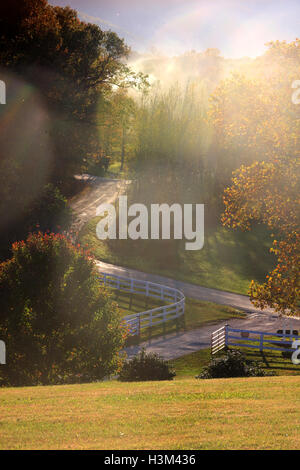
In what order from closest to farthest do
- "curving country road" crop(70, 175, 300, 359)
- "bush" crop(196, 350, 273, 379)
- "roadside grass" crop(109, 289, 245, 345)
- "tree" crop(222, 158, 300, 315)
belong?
"tree" crop(222, 158, 300, 315)
"bush" crop(196, 350, 273, 379)
"curving country road" crop(70, 175, 300, 359)
"roadside grass" crop(109, 289, 245, 345)

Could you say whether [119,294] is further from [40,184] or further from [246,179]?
[246,179]

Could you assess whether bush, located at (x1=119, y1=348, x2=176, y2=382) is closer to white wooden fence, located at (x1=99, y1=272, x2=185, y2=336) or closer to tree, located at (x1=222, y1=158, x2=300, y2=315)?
tree, located at (x1=222, y1=158, x2=300, y2=315)

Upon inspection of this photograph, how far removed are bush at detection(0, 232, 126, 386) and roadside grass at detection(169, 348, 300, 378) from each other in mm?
5813

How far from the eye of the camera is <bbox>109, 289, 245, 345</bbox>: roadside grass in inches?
1280

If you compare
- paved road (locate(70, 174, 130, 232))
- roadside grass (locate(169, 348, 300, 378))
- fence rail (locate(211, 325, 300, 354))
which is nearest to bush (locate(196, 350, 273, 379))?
roadside grass (locate(169, 348, 300, 378))

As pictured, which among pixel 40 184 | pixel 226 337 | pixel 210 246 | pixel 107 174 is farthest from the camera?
pixel 107 174

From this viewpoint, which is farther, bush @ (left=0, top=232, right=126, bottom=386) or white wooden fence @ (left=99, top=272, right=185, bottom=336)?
white wooden fence @ (left=99, top=272, right=185, bottom=336)

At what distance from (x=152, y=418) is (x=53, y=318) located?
312 inches

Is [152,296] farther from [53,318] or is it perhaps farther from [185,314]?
[53,318]

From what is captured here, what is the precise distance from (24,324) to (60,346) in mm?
1412

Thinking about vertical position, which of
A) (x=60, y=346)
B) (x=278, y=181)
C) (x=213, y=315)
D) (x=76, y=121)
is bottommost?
(x=213, y=315)

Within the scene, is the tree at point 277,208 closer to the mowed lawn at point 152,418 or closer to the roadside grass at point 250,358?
the mowed lawn at point 152,418

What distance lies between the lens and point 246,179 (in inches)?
688

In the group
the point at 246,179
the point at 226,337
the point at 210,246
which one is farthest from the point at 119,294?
the point at 246,179
